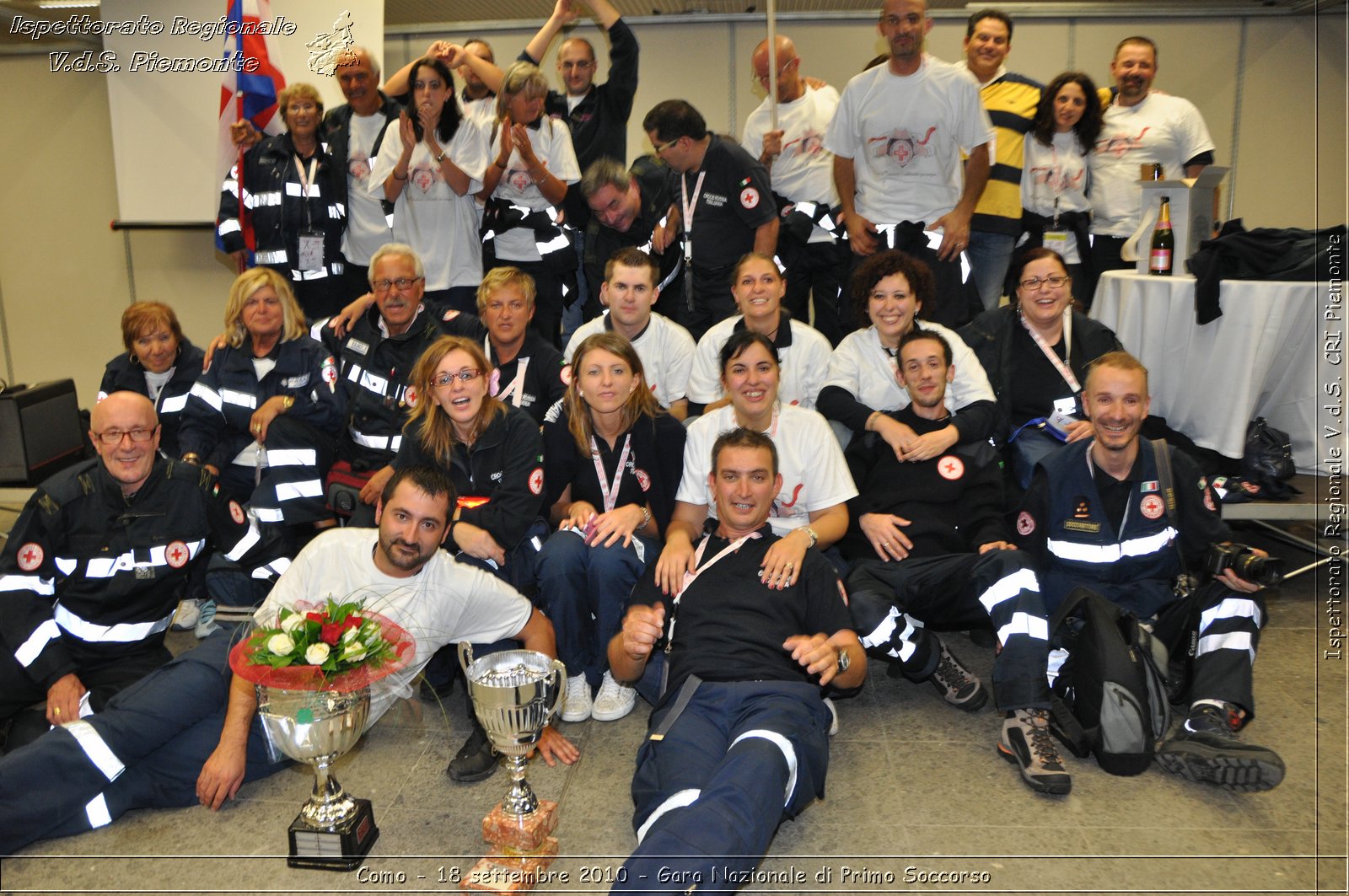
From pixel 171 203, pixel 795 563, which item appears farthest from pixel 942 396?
pixel 171 203

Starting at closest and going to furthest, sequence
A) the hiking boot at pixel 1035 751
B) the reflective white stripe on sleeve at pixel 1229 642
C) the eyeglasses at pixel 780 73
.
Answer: the hiking boot at pixel 1035 751 < the reflective white stripe on sleeve at pixel 1229 642 < the eyeglasses at pixel 780 73

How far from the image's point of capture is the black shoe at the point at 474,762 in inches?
117

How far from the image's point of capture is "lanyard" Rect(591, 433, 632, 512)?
362cm

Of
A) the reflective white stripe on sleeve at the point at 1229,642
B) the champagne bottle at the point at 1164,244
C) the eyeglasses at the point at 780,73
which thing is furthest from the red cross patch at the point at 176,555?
the champagne bottle at the point at 1164,244

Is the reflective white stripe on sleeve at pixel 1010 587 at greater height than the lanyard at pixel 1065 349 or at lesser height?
lesser

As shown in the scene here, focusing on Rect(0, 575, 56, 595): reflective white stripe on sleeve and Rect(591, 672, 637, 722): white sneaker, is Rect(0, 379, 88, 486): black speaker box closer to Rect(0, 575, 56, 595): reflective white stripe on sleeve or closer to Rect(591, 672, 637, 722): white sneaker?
Rect(0, 575, 56, 595): reflective white stripe on sleeve

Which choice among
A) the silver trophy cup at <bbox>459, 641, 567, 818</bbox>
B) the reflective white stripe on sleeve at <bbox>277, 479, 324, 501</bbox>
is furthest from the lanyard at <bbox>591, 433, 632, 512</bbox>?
the reflective white stripe on sleeve at <bbox>277, 479, 324, 501</bbox>

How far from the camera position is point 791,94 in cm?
557

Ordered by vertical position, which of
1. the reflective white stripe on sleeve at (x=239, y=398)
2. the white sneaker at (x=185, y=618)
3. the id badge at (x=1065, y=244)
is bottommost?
the white sneaker at (x=185, y=618)

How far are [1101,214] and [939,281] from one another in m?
1.09

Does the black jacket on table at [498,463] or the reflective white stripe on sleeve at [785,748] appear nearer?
the reflective white stripe on sleeve at [785,748]

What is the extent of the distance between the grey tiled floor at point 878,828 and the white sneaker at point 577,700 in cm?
8

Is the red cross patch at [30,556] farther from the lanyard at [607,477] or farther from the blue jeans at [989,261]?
the blue jeans at [989,261]

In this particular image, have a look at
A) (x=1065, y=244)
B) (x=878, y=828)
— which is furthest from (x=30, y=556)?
(x=1065, y=244)
